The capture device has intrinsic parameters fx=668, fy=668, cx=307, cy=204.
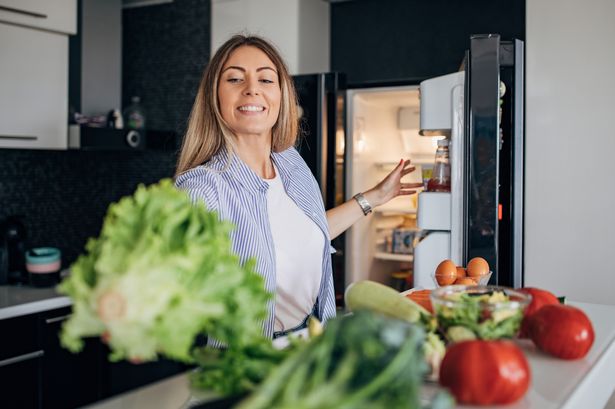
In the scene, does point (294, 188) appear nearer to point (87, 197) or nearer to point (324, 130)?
point (324, 130)

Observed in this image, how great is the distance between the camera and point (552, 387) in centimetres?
101

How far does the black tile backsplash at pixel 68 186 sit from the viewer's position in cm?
344

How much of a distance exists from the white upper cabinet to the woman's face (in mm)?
1636

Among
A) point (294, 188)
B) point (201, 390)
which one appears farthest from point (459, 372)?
point (294, 188)

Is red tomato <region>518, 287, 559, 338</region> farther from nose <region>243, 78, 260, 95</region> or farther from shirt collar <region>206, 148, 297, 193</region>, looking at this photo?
nose <region>243, 78, 260, 95</region>

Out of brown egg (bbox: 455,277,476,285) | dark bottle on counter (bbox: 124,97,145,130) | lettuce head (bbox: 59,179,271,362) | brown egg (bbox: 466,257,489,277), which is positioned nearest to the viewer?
lettuce head (bbox: 59,179,271,362)

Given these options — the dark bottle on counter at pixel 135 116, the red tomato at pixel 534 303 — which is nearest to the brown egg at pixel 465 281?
the red tomato at pixel 534 303

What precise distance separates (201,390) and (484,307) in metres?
0.49

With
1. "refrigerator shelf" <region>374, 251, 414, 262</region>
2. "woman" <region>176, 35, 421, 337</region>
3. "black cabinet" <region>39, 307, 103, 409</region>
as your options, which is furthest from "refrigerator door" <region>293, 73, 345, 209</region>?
"woman" <region>176, 35, 421, 337</region>

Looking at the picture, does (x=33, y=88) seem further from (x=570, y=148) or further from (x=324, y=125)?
(x=570, y=148)

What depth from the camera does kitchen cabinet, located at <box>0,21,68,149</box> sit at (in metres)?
3.01

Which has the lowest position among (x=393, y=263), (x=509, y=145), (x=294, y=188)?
(x=393, y=263)

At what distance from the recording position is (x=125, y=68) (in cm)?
410

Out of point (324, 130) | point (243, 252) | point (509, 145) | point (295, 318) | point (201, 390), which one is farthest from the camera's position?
point (324, 130)
